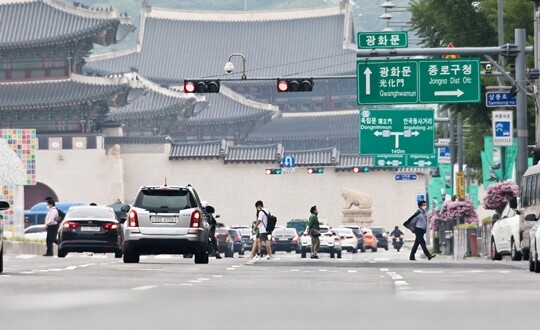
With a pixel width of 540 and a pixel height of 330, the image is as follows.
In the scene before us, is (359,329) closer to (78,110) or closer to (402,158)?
(402,158)

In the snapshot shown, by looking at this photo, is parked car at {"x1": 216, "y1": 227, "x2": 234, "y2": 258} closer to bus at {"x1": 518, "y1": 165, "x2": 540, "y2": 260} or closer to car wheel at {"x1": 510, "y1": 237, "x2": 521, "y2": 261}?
car wheel at {"x1": 510, "y1": 237, "x2": 521, "y2": 261}

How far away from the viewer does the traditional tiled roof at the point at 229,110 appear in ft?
333

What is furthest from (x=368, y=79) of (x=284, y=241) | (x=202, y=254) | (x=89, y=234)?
(x=284, y=241)

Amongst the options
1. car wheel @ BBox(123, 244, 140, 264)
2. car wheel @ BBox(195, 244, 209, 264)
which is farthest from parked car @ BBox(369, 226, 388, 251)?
car wheel @ BBox(123, 244, 140, 264)

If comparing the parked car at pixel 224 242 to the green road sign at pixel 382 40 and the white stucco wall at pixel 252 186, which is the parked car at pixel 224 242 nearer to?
the green road sign at pixel 382 40

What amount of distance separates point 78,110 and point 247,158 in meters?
11.2

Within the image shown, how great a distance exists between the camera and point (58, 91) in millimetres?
81875

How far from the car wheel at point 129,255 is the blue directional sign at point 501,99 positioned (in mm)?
10558

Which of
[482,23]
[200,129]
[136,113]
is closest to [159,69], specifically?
[200,129]

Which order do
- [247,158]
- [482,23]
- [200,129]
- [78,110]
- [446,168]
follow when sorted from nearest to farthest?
[482,23] → [446,168] → [78,110] → [247,158] → [200,129]

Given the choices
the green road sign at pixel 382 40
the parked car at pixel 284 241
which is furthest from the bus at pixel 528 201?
the parked car at pixel 284 241

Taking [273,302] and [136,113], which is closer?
[273,302]

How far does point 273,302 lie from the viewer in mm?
15797

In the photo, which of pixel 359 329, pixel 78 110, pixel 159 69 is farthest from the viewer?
pixel 159 69
